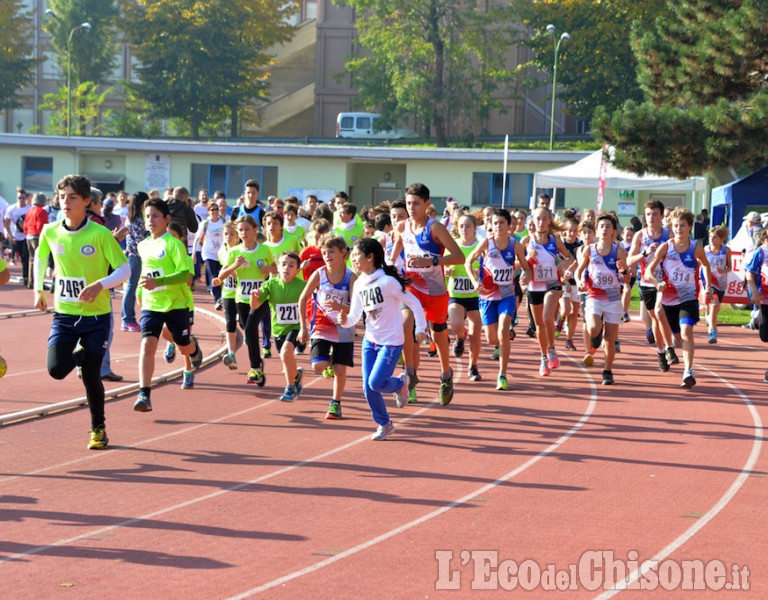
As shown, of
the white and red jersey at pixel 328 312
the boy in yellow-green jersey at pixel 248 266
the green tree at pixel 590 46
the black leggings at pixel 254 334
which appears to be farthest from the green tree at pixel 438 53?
the white and red jersey at pixel 328 312

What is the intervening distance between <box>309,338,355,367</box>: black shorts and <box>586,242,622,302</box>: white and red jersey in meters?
4.29

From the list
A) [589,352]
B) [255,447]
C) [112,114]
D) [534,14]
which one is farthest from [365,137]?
[255,447]

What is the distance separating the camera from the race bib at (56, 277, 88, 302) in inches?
355

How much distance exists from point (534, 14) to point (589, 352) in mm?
44790

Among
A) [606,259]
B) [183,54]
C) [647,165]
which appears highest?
[183,54]

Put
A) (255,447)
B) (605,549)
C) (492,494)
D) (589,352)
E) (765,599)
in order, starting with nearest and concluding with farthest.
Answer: (765,599), (605,549), (492,494), (255,447), (589,352)

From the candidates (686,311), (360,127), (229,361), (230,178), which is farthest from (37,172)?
(686,311)

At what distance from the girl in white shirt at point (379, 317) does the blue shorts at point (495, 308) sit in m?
3.38

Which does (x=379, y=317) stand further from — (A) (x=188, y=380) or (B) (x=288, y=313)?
(A) (x=188, y=380)

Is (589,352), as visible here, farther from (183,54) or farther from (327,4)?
(327,4)

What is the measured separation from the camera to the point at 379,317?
382 inches

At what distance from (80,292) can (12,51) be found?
203 feet

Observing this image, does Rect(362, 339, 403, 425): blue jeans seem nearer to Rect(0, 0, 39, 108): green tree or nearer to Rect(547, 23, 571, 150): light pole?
Rect(547, 23, 571, 150): light pole

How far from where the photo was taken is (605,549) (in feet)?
21.9
